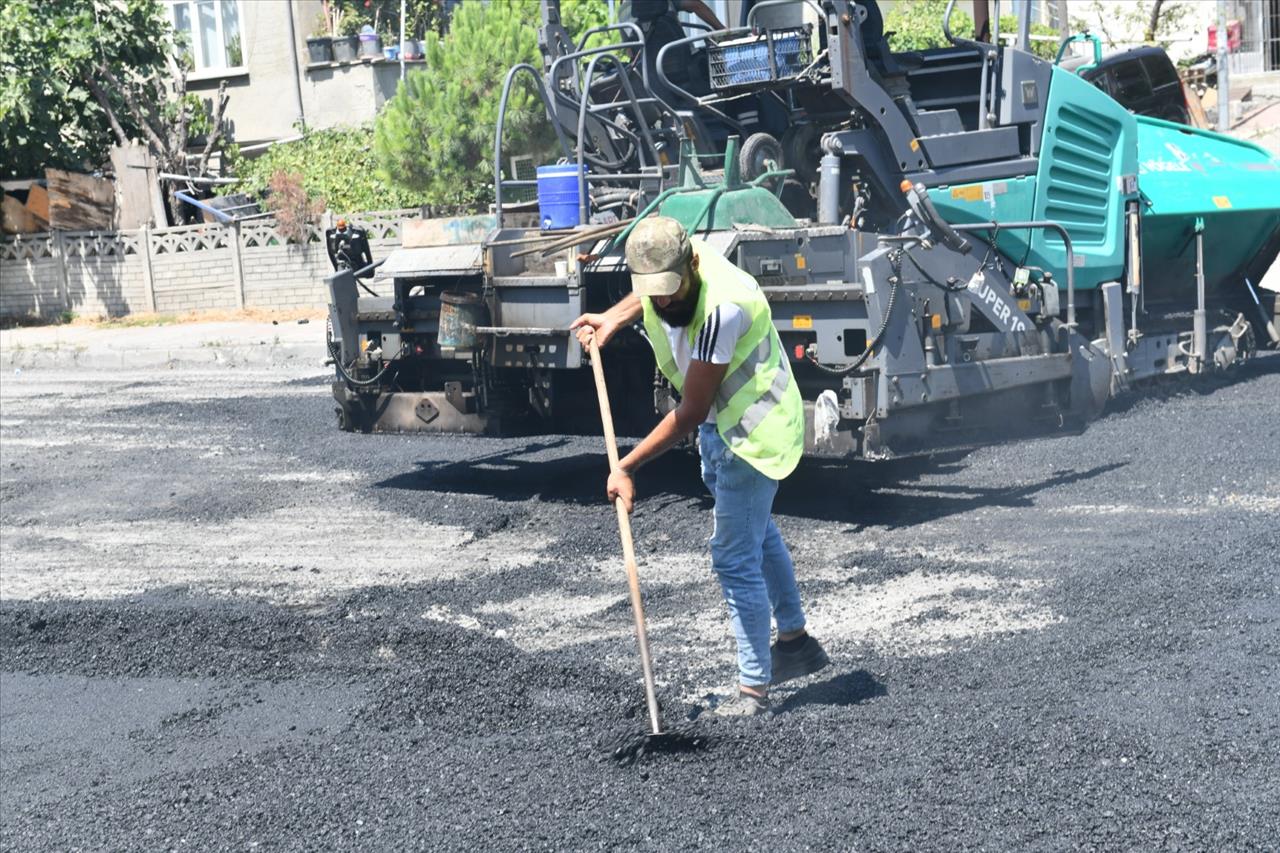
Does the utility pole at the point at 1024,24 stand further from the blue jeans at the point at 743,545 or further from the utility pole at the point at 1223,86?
the utility pole at the point at 1223,86

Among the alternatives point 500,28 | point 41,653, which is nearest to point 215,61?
point 500,28

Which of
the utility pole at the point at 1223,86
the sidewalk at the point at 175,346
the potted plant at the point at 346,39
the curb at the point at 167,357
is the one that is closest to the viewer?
the curb at the point at 167,357

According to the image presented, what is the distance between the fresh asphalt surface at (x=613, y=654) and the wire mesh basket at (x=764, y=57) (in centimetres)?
216

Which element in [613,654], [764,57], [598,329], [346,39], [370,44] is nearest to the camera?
[598,329]

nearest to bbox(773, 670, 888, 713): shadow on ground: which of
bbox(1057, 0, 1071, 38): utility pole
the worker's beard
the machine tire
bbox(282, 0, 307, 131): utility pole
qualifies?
the worker's beard

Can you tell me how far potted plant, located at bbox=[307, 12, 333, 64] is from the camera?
2403 centimetres

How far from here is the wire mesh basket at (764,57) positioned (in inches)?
301

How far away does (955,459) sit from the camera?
8391 mm

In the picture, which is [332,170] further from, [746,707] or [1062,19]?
[746,707]

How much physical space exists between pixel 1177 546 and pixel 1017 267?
2610 mm

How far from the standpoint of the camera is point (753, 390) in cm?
454

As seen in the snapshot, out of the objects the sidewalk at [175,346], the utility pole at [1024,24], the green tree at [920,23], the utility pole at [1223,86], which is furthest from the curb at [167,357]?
the utility pole at [1223,86]

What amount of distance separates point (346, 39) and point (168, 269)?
5074 mm

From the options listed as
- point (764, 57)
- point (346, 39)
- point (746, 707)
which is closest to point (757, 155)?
point (764, 57)
